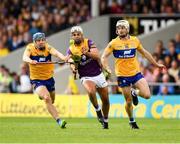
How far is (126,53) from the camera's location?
21.7 metres

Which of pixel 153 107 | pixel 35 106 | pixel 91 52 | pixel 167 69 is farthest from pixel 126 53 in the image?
Result: pixel 35 106

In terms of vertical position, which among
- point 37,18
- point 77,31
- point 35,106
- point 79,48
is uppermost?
point 77,31

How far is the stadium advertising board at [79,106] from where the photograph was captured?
30.4 metres

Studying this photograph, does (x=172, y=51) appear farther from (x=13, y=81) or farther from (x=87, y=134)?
(x=87, y=134)

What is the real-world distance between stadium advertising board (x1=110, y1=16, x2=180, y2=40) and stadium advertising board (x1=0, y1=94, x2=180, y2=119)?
5.75 meters

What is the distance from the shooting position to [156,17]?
35.8m

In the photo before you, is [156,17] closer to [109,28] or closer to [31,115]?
[109,28]

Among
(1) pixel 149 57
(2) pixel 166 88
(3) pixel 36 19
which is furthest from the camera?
(3) pixel 36 19

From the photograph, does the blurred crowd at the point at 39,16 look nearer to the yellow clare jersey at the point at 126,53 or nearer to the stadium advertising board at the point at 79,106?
the stadium advertising board at the point at 79,106

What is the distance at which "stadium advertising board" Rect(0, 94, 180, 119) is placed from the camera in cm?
3041

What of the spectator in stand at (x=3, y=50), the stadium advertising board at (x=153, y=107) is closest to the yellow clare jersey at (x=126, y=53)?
the stadium advertising board at (x=153, y=107)

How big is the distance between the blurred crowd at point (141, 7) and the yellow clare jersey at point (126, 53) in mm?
14393

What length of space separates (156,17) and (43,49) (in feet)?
45.8

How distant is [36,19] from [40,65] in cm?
1527
